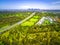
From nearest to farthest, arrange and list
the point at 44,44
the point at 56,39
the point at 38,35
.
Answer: the point at 44,44 → the point at 56,39 → the point at 38,35

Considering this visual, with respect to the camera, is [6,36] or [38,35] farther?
[38,35]

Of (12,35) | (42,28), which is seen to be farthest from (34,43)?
(42,28)

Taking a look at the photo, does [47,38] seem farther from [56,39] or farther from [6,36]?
[6,36]

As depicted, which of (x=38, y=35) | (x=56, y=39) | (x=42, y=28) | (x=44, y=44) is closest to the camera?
(x=44, y=44)

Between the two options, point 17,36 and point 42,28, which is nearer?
point 17,36

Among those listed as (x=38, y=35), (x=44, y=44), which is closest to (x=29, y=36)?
(x=38, y=35)

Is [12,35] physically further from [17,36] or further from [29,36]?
[29,36]

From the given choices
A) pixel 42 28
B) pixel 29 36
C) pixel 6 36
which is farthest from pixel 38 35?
pixel 6 36

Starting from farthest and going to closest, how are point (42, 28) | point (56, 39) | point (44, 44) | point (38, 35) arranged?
point (42, 28)
point (38, 35)
point (56, 39)
point (44, 44)
